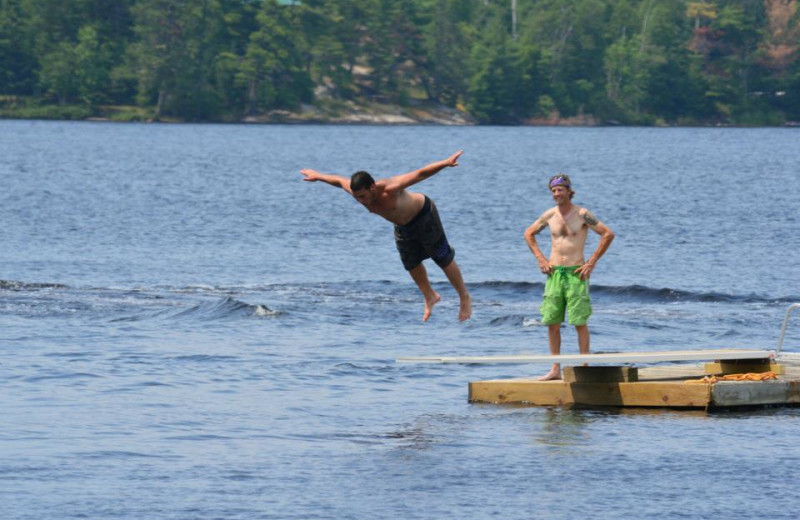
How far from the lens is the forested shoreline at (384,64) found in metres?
160

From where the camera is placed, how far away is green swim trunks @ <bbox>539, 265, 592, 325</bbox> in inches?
656

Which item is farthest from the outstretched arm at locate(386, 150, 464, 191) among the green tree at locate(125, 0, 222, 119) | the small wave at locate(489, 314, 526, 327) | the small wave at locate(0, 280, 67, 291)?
the green tree at locate(125, 0, 222, 119)

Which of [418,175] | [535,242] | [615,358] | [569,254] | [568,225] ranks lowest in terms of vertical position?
[615,358]

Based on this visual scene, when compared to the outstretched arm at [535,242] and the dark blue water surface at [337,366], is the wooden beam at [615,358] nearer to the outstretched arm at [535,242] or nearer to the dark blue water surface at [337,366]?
the dark blue water surface at [337,366]

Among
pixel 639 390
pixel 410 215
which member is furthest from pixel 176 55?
pixel 410 215

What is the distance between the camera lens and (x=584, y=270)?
54.2ft

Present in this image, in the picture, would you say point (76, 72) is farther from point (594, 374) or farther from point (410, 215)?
point (410, 215)

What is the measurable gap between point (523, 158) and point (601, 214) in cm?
4816

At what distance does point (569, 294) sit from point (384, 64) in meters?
147

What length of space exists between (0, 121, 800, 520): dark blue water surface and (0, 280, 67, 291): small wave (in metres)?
0.17

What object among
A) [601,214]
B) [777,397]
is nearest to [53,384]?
[777,397]

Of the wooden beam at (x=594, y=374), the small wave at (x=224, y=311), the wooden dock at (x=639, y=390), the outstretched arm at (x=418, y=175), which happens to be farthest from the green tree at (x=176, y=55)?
the outstretched arm at (x=418, y=175)

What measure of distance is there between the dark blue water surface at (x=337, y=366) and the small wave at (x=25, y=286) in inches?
6.7

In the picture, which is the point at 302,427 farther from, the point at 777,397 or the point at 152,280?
the point at 152,280
